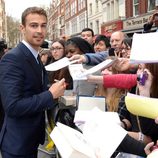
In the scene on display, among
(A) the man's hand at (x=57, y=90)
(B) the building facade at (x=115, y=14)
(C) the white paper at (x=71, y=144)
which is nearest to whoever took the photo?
(C) the white paper at (x=71, y=144)

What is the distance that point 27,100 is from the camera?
6.91ft

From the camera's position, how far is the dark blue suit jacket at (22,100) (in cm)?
209

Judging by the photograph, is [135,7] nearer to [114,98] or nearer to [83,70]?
[114,98]

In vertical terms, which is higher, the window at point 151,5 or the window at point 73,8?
the window at point 73,8

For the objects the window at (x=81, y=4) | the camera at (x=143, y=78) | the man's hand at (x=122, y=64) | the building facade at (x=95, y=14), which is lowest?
the camera at (x=143, y=78)

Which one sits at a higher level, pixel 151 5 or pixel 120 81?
pixel 151 5

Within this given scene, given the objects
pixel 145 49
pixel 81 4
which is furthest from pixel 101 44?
pixel 81 4

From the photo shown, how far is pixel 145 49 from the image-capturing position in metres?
1.47

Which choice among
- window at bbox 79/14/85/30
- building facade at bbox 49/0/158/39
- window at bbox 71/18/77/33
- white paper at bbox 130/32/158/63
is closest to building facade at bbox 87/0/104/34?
building facade at bbox 49/0/158/39

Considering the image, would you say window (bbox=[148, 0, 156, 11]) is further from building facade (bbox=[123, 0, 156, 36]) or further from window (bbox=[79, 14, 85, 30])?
window (bbox=[79, 14, 85, 30])

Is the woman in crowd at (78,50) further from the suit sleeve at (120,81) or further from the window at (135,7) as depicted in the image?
the window at (135,7)

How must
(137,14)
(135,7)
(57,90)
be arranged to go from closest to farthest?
(57,90) → (137,14) → (135,7)

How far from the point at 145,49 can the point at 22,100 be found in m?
0.96

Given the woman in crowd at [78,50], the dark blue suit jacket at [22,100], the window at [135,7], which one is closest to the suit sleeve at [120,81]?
the dark blue suit jacket at [22,100]
